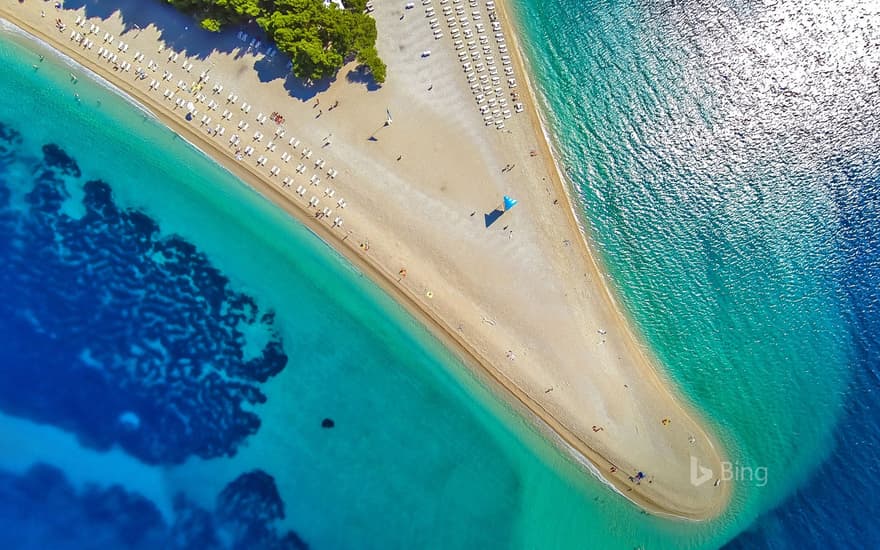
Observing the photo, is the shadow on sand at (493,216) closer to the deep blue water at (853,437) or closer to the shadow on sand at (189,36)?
the shadow on sand at (189,36)

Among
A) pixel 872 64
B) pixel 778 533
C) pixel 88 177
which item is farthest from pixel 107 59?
pixel 778 533

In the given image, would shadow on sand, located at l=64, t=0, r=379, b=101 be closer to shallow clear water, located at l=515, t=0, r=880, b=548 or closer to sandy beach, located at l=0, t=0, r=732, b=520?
sandy beach, located at l=0, t=0, r=732, b=520

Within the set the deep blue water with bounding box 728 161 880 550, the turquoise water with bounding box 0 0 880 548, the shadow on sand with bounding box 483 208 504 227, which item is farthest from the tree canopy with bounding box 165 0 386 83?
the deep blue water with bounding box 728 161 880 550

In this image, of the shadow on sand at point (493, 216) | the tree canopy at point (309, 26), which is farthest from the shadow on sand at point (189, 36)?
the shadow on sand at point (493, 216)

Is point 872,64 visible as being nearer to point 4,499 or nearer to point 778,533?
point 778,533

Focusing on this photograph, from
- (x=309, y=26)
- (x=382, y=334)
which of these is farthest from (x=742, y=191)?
(x=309, y=26)

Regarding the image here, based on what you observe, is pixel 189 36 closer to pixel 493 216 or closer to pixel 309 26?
pixel 309 26
